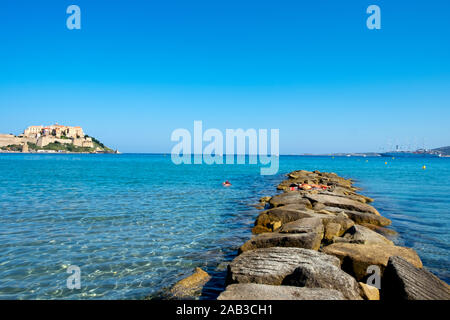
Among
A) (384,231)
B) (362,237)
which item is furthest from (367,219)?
(362,237)

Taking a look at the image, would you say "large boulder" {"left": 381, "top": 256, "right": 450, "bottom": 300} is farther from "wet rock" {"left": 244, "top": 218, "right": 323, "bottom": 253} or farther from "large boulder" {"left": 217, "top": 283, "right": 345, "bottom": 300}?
"wet rock" {"left": 244, "top": 218, "right": 323, "bottom": 253}

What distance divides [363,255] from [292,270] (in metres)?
2.32

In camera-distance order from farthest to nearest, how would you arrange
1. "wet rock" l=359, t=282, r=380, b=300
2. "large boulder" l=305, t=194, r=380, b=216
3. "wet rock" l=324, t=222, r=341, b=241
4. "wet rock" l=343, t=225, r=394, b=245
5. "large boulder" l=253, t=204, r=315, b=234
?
"large boulder" l=305, t=194, r=380, b=216
"large boulder" l=253, t=204, r=315, b=234
"wet rock" l=324, t=222, r=341, b=241
"wet rock" l=343, t=225, r=394, b=245
"wet rock" l=359, t=282, r=380, b=300

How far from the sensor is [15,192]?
22109 millimetres

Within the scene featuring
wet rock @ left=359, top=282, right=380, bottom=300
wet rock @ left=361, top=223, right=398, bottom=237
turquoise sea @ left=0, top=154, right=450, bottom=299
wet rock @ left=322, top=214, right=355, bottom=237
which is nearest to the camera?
wet rock @ left=359, top=282, right=380, bottom=300

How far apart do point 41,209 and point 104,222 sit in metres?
5.37

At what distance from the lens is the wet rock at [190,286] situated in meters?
6.45

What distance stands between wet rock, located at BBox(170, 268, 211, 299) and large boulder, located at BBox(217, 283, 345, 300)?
1.51 meters

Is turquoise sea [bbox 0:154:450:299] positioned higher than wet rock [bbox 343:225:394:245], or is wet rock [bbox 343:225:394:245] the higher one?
wet rock [bbox 343:225:394:245]

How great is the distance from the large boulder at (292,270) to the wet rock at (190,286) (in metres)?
0.90

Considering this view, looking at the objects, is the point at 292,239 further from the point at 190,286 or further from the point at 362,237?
the point at 190,286

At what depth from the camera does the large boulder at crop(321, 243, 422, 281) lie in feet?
22.4

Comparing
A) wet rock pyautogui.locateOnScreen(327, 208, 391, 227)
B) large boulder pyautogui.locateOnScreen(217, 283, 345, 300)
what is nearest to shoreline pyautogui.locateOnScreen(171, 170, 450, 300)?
large boulder pyautogui.locateOnScreen(217, 283, 345, 300)
